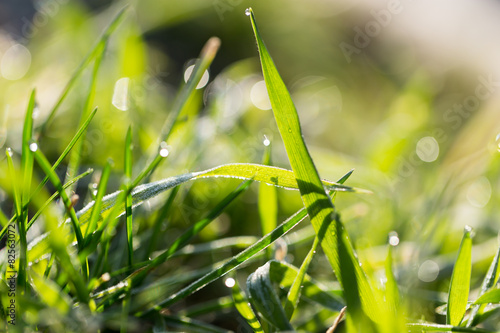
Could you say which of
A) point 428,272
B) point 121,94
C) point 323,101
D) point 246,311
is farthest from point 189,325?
point 323,101

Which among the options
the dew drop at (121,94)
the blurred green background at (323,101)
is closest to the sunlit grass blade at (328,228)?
the blurred green background at (323,101)

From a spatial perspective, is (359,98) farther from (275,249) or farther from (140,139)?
(275,249)

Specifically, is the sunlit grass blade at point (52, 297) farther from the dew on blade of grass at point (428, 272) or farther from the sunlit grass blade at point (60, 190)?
the dew on blade of grass at point (428, 272)

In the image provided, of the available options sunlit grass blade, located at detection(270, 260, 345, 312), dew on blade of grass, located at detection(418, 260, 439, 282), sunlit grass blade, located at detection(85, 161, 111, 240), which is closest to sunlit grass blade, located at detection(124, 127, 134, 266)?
sunlit grass blade, located at detection(85, 161, 111, 240)

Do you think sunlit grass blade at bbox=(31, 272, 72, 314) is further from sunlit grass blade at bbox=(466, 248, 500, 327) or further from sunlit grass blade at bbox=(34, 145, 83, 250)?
sunlit grass blade at bbox=(466, 248, 500, 327)

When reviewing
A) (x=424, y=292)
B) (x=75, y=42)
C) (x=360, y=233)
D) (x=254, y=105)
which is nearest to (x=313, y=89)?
(x=254, y=105)
